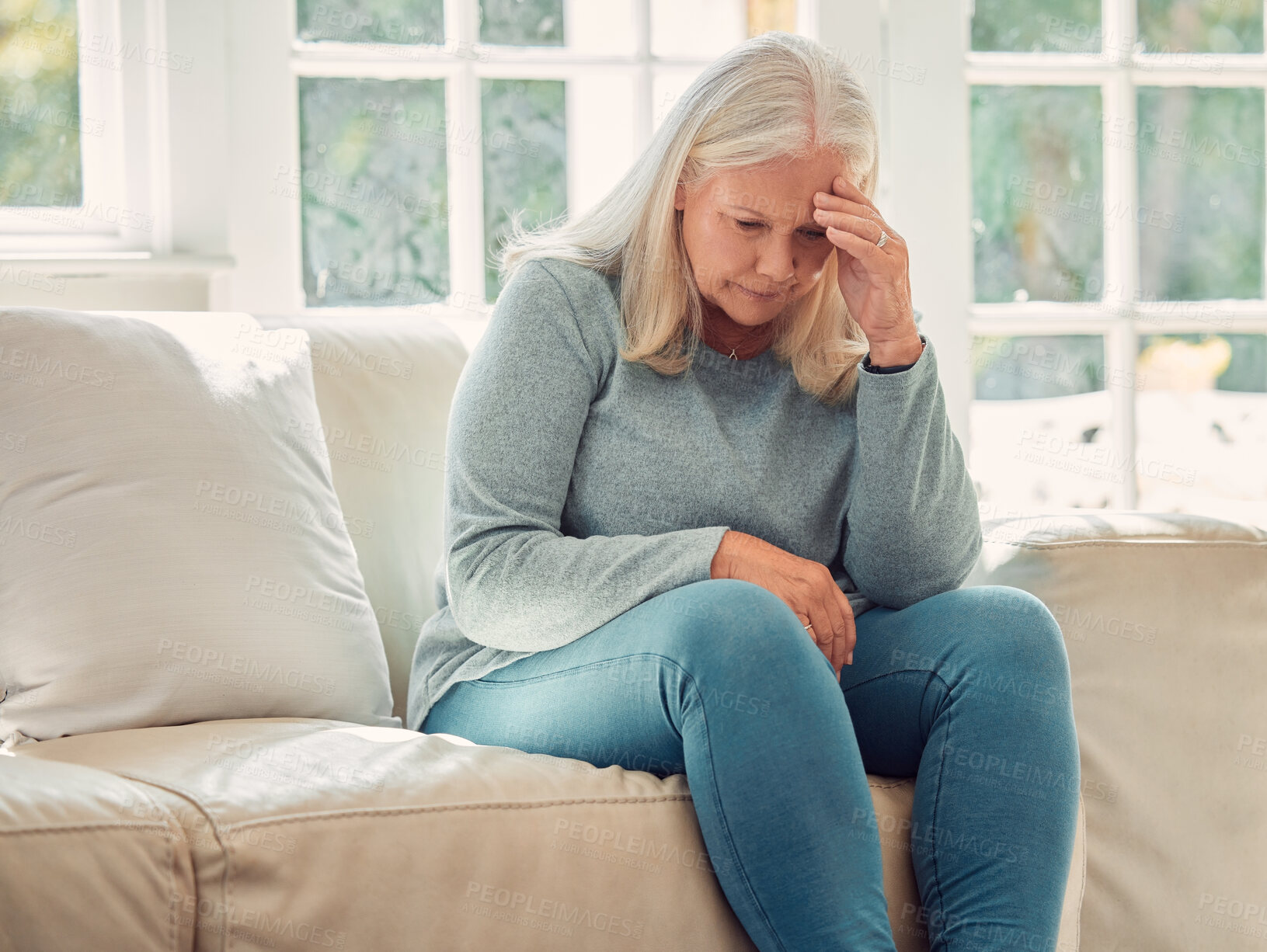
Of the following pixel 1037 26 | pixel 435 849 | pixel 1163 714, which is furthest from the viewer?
pixel 1037 26

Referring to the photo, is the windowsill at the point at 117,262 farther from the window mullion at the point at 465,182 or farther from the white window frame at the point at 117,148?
the window mullion at the point at 465,182

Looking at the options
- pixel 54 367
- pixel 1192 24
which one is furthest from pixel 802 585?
pixel 1192 24

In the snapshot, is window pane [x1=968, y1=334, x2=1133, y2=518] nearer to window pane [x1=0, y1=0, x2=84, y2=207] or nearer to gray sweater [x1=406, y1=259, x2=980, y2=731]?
gray sweater [x1=406, y1=259, x2=980, y2=731]

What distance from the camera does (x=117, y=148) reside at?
70.8 inches

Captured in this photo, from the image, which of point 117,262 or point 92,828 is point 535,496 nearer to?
point 92,828

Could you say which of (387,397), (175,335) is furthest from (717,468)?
(175,335)

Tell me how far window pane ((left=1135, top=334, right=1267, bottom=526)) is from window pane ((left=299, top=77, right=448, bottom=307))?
134cm

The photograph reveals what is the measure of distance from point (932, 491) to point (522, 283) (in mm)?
491

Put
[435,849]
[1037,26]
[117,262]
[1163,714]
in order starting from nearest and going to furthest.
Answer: [435,849]
[1163,714]
[117,262]
[1037,26]

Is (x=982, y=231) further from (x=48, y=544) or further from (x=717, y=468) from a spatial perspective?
(x=48, y=544)

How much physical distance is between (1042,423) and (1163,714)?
3.00 ft

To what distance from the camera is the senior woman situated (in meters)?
0.94

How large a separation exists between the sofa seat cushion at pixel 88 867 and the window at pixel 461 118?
47.3 inches

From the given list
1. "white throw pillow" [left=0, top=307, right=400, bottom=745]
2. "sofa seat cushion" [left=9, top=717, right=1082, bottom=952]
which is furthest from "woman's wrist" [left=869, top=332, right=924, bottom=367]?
"white throw pillow" [left=0, top=307, right=400, bottom=745]
